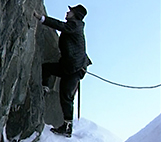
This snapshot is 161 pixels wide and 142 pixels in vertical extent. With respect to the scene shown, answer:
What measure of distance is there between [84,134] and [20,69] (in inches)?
99.4

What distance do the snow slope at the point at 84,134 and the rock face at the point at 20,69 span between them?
22cm

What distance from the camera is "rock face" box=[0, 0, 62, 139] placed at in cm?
373

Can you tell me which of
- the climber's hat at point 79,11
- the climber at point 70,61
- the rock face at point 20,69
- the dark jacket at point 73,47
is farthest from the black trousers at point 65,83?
the climber's hat at point 79,11

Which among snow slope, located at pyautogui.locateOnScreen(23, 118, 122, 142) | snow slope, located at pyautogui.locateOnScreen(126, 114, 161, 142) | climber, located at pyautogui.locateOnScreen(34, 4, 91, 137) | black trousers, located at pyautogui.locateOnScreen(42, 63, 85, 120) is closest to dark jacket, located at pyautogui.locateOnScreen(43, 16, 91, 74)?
climber, located at pyautogui.locateOnScreen(34, 4, 91, 137)

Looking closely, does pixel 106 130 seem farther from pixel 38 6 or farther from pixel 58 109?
pixel 38 6

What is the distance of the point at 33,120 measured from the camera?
488 centimetres

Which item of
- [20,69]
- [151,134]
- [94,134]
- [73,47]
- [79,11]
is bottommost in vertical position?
[94,134]

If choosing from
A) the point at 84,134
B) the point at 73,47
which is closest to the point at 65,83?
the point at 73,47

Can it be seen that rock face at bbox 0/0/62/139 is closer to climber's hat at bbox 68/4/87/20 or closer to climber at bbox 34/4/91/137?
climber at bbox 34/4/91/137

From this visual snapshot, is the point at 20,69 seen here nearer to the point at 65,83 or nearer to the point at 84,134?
the point at 65,83

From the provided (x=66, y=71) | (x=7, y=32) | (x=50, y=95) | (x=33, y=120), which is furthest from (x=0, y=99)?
(x=50, y=95)

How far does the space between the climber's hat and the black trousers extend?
881 mm

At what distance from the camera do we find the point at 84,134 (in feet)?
20.8

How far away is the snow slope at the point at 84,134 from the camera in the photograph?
5.21m
